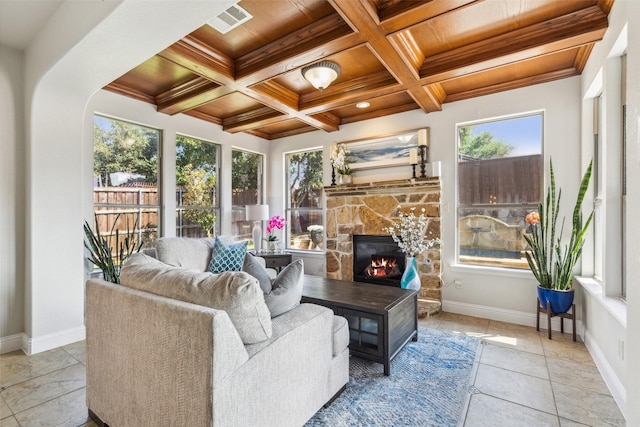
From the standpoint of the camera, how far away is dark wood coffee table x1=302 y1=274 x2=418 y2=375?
2316 mm

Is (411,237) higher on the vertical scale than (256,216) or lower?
A: lower

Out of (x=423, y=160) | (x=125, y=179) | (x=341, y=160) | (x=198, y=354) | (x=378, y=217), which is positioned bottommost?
(x=198, y=354)

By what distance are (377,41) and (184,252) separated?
8.70 feet

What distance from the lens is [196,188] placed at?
457cm

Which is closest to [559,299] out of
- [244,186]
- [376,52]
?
[376,52]

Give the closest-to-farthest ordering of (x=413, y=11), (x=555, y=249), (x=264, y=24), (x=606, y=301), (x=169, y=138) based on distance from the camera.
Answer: (x=413, y=11) < (x=606, y=301) < (x=264, y=24) < (x=555, y=249) < (x=169, y=138)

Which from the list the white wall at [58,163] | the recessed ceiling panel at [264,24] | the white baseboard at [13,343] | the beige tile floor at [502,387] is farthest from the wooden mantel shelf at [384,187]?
the white baseboard at [13,343]

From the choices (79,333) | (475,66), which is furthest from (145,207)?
(475,66)

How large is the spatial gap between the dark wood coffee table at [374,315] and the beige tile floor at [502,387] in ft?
2.01

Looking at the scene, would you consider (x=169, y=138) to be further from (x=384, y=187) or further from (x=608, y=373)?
(x=608, y=373)

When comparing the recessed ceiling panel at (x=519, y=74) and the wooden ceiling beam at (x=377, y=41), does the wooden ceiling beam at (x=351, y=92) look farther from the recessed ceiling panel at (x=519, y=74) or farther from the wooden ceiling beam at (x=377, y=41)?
the recessed ceiling panel at (x=519, y=74)

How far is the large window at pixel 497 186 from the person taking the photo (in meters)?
3.49

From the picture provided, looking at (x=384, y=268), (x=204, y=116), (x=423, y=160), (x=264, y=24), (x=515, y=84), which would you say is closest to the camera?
(x=264, y=24)

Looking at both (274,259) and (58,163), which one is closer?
(58,163)
